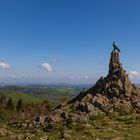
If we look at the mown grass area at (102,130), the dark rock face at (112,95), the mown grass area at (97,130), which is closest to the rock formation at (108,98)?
the dark rock face at (112,95)

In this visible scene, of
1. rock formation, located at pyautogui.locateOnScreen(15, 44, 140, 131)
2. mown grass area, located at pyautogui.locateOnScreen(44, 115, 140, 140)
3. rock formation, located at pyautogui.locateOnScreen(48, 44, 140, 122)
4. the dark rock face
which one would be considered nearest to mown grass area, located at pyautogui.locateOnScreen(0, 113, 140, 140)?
mown grass area, located at pyautogui.locateOnScreen(44, 115, 140, 140)

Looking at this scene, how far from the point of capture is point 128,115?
278 feet

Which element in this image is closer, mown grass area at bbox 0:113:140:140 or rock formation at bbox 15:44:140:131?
mown grass area at bbox 0:113:140:140

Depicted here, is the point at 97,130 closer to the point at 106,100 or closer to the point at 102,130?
the point at 102,130

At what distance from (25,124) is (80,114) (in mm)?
14504

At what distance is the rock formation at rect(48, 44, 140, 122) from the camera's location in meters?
86.0

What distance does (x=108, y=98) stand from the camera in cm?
9525

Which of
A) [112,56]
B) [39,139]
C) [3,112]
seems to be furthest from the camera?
[3,112]

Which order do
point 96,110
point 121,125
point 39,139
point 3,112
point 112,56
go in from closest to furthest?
point 39,139 → point 121,125 → point 96,110 → point 112,56 → point 3,112

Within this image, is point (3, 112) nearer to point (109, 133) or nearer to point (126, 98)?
point (126, 98)

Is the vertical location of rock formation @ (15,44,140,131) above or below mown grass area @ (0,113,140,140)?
above

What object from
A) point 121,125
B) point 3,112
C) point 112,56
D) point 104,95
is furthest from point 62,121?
point 3,112

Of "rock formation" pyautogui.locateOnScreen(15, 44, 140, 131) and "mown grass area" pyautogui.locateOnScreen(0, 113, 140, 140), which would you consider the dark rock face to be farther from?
"mown grass area" pyautogui.locateOnScreen(0, 113, 140, 140)

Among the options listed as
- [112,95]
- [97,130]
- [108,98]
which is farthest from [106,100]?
[97,130]
